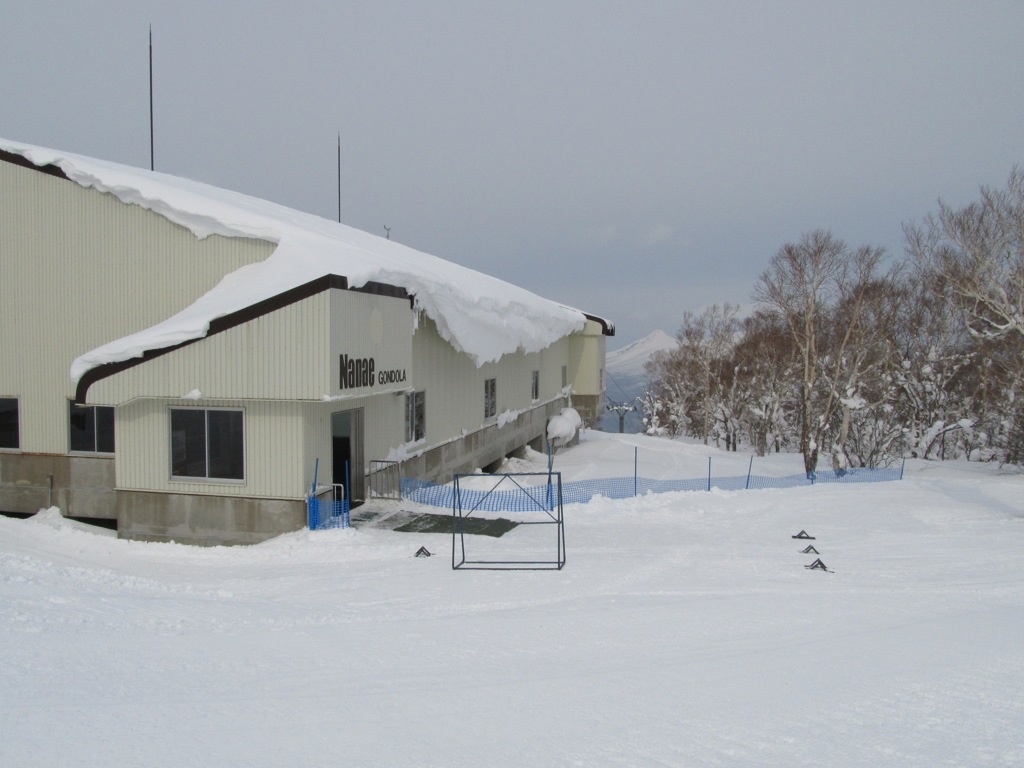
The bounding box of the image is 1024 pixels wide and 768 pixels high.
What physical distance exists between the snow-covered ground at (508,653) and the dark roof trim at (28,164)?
24.2 ft

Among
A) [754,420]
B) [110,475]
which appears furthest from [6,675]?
[754,420]

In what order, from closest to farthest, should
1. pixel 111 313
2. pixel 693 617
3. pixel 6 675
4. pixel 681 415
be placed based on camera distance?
pixel 6 675 < pixel 693 617 < pixel 111 313 < pixel 681 415

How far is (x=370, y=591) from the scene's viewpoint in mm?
10188

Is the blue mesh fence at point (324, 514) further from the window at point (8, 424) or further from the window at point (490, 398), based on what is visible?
the window at point (490, 398)

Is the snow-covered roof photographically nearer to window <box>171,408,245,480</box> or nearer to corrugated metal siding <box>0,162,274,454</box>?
corrugated metal siding <box>0,162,274,454</box>

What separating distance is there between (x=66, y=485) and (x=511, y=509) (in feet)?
31.3

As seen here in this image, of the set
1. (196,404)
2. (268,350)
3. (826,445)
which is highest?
(268,350)

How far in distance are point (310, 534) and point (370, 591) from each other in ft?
11.0

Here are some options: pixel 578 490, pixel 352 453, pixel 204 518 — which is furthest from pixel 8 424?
pixel 578 490

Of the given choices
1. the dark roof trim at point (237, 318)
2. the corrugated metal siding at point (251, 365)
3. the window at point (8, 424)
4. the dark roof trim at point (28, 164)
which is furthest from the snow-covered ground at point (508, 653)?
the dark roof trim at point (28, 164)

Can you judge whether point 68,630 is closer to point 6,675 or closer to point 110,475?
point 6,675

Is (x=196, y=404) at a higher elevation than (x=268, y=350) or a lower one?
lower

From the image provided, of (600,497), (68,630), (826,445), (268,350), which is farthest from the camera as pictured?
(826,445)

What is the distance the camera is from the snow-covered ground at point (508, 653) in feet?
17.4
